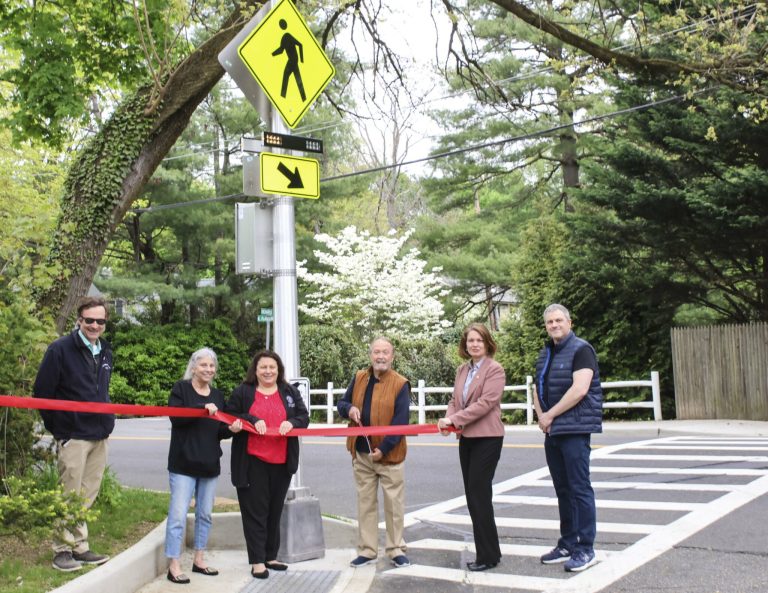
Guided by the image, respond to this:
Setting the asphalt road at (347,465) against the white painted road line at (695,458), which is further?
the white painted road line at (695,458)

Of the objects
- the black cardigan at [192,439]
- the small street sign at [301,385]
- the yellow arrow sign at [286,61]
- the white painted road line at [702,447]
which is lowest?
the white painted road line at [702,447]

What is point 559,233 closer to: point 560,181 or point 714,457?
point 714,457

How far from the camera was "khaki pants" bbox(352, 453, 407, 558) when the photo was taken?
6777 mm

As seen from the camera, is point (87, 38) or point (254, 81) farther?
point (87, 38)

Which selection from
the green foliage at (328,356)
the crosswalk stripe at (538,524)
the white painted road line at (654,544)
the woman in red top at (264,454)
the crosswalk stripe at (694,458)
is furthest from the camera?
the green foliage at (328,356)

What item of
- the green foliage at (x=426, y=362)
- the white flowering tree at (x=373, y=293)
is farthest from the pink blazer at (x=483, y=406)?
the white flowering tree at (x=373, y=293)

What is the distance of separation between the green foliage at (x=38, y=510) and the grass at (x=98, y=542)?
286 millimetres

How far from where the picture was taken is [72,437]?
6078 mm

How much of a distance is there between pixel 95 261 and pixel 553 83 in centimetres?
1990

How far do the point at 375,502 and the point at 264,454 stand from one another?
97 cm

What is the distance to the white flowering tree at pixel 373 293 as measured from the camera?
101 ft

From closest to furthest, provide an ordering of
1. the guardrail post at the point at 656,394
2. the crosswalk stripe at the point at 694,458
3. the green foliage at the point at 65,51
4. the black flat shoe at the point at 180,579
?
the black flat shoe at the point at 180,579, the green foliage at the point at 65,51, the crosswalk stripe at the point at 694,458, the guardrail post at the point at 656,394

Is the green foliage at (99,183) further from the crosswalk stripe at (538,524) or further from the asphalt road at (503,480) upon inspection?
the crosswalk stripe at (538,524)

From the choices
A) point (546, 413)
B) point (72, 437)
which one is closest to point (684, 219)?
point (546, 413)
